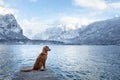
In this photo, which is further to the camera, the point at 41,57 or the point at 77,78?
the point at 77,78

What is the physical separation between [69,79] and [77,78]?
1.65 meters

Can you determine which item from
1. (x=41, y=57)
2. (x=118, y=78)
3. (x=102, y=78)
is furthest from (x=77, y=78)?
(x=41, y=57)

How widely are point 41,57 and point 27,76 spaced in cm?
434

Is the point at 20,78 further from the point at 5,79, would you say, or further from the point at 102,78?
the point at 102,78

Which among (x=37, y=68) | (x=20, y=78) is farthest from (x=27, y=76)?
(x=37, y=68)

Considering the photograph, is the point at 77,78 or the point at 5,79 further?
the point at 77,78

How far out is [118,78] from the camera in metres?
36.8

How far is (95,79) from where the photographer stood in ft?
117

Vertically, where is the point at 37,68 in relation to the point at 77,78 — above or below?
above

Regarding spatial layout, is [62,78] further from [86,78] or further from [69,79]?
[86,78]

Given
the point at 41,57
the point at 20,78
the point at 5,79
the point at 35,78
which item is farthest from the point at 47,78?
the point at 5,79

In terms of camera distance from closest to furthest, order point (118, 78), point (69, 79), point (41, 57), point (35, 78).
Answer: point (35, 78)
point (41, 57)
point (69, 79)
point (118, 78)

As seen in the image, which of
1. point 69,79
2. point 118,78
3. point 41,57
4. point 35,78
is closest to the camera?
point 35,78

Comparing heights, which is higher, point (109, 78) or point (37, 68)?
point (37, 68)
